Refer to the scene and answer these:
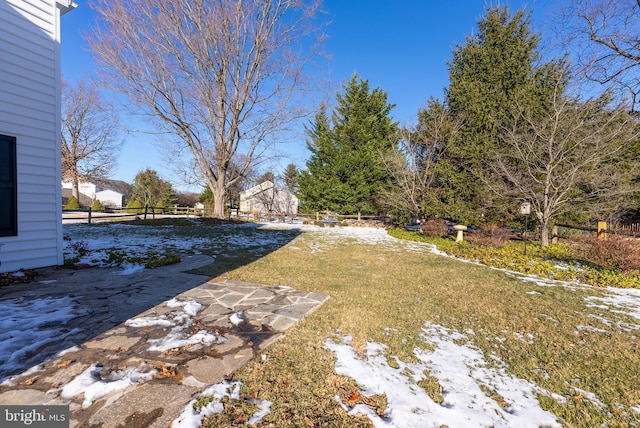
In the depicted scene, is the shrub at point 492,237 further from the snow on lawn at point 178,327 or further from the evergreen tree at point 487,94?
the snow on lawn at point 178,327

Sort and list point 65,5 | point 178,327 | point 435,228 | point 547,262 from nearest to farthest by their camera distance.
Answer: point 178,327 < point 65,5 < point 547,262 < point 435,228

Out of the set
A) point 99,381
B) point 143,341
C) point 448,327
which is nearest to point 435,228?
point 448,327

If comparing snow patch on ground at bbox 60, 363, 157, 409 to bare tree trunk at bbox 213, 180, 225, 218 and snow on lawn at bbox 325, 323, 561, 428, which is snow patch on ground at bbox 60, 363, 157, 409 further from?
bare tree trunk at bbox 213, 180, 225, 218

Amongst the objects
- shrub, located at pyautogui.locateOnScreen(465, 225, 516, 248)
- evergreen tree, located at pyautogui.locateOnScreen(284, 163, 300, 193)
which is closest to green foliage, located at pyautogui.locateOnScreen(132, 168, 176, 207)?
evergreen tree, located at pyautogui.locateOnScreen(284, 163, 300, 193)

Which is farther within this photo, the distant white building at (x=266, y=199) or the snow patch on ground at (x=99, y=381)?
the distant white building at (x=266, y=199)

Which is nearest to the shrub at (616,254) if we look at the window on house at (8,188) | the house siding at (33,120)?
the house siding at (33,120)

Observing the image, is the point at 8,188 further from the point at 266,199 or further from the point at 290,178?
the point at 290,178

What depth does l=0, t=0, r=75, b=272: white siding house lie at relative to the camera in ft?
13.4

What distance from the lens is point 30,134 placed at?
14.2 ft

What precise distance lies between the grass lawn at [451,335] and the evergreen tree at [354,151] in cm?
1473

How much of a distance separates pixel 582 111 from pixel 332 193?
Answer: 46.7 feet

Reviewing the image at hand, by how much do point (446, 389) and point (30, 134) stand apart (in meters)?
6.47

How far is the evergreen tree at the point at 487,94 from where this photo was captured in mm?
11641

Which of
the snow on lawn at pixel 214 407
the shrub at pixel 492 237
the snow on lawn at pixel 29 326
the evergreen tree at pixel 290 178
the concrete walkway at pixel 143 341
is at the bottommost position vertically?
the snow on lawn at pixel 214 407
